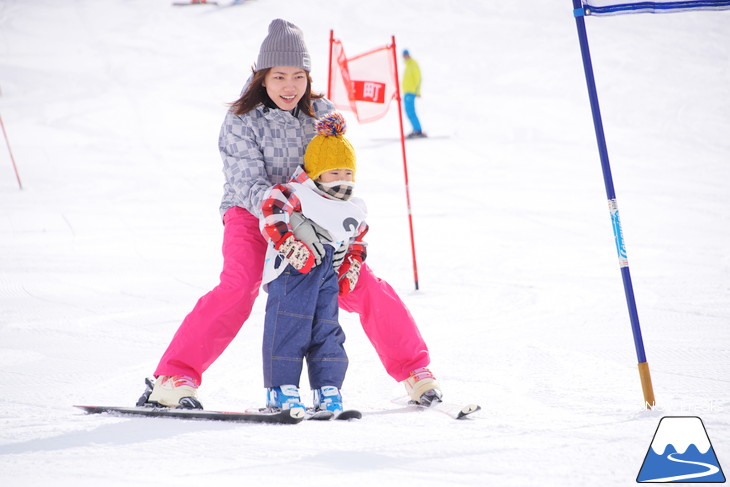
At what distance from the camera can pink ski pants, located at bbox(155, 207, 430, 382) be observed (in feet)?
9.93

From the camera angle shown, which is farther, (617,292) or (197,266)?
(197,266)

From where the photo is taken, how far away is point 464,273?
21.0ft

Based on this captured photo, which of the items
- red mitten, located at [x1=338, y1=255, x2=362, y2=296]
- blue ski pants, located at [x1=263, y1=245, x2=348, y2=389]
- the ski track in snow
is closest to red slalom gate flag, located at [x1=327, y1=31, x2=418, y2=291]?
the ski track in snow

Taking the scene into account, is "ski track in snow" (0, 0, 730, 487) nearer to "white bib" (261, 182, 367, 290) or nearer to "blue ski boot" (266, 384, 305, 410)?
"blue ski boot" (266, 384, 305, 410)

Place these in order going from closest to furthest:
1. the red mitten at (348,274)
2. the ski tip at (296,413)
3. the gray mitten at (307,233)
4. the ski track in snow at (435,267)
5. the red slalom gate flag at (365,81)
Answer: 1. the ski track in snow at (435,267)
2. the ski tip at (296,413)
3. the gray mitten at (307,233)
4. the red mitten at (348,274)
5. the red slalom gate flag at (365,81)

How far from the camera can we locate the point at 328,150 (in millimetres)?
3084

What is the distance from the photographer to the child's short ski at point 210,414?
2.69 metres

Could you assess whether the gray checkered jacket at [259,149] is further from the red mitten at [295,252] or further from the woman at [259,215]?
the red mitten at [295,252]

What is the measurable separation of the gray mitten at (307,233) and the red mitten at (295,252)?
0.08m

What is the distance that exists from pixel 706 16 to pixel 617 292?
2163 cm

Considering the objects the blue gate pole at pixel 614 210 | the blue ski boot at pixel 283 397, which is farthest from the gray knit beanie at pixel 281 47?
the blue ski boot at pixel 283 397

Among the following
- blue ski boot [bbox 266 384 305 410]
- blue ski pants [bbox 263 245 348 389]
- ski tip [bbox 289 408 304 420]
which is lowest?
ski tip [bbox 289 408 304 420]

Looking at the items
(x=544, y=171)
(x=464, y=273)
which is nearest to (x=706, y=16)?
(x=544, y=171)

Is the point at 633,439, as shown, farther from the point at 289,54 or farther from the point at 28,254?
the point at 28,254
